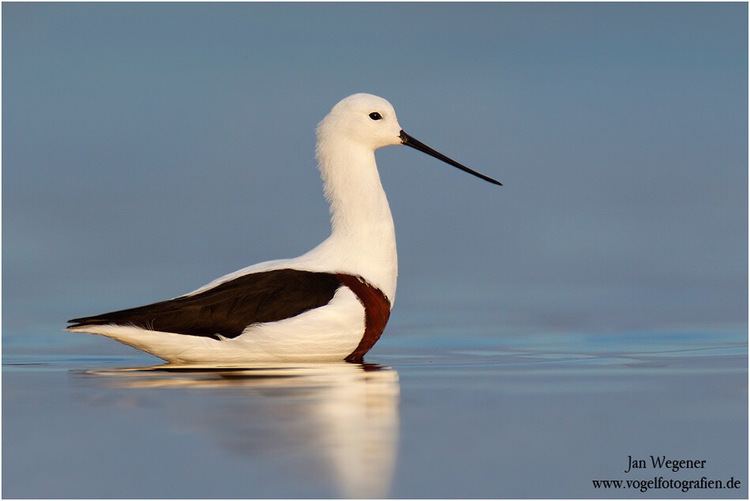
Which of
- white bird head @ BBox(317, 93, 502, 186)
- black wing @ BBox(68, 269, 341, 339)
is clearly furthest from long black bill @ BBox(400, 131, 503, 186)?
black wing @ BBox(68, 269, 341, 339)

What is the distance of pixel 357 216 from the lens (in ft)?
40.6

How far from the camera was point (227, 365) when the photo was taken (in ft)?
38.7

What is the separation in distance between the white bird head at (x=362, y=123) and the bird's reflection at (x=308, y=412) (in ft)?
6.68

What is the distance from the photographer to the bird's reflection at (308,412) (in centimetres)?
806

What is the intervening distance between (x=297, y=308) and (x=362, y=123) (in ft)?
5.98

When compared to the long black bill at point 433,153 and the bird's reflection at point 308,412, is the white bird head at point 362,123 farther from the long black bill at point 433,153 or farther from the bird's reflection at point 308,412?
the bird's reflection at point 308,412

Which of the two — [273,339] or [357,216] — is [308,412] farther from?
[357,216]

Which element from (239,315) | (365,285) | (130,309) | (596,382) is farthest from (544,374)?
(130,309)

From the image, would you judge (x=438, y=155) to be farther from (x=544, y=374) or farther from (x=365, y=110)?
(x=544, y=374)

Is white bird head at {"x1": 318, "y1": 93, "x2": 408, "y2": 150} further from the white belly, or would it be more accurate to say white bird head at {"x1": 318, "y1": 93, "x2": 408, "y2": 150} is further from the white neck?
the white belly

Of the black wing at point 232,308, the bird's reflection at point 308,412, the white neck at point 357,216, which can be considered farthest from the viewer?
the white neck at point 357,216

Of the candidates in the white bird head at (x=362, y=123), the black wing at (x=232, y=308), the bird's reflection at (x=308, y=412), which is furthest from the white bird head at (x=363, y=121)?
the bird's reflection at (x=308, y=412)

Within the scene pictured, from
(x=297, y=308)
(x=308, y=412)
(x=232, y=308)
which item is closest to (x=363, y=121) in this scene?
(x=297, y=308)

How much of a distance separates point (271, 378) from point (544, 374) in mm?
2063
